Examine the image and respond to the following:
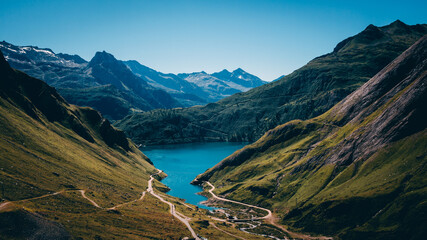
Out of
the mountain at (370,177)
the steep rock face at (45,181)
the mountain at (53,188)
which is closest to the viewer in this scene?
the steep rock face at (45,181)

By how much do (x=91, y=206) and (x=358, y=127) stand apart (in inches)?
6074

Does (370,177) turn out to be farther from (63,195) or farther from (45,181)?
(45,181)

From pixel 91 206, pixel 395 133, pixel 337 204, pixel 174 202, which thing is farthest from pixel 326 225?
pixel 91 206

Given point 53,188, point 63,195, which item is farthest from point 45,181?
point 63,195

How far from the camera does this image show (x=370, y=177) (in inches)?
5246

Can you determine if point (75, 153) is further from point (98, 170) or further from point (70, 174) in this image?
point (70, 174)

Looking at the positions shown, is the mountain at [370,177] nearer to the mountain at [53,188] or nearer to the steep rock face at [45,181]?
the mountain at [53,188]

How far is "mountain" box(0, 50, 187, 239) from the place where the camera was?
284 ft

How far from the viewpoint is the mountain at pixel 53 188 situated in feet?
284

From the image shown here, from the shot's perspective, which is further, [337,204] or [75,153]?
[75,153]

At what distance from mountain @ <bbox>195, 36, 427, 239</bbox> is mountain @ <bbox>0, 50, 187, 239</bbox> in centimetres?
6523

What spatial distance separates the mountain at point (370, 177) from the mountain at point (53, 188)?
65.2 m

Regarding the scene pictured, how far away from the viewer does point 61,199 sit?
112 m

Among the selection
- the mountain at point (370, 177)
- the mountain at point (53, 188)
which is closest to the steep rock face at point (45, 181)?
the mountain at point (53, 188)
